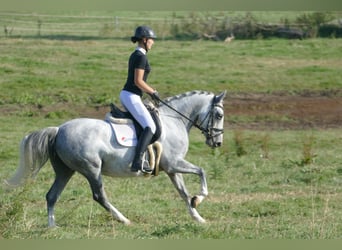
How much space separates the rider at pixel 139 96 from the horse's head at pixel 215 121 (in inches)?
36.6

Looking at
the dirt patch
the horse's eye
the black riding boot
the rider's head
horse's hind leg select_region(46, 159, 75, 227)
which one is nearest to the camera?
the rider's head

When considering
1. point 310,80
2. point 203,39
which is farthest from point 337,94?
point 203,39

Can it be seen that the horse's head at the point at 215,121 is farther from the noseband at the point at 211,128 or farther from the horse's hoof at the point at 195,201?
the horse's hoof at the point at 195,201

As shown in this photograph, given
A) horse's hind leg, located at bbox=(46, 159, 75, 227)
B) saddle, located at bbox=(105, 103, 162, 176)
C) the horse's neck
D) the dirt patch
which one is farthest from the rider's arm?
the dirt patch

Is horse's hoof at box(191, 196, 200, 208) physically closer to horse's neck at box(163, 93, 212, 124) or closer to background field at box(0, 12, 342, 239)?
background field at box(0, 12, 342, 239)

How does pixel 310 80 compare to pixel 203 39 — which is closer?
pixel 310 80

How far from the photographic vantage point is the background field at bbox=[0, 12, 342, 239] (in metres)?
7.50

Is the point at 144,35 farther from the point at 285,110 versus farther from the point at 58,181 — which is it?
the point at 285,110

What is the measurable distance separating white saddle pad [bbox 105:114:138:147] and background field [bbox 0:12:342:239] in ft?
2.77

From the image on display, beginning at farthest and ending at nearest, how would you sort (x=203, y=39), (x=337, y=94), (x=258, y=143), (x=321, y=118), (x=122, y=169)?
1. (x=203, y=39)
2. (x=337, y=94)
3. (x=321, y=118)
4. (x=258, y=143)
5. (x=122, y=169)

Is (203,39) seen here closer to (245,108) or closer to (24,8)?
(245,108)

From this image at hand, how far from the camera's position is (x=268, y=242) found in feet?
5.16

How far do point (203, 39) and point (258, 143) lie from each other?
12341 mm

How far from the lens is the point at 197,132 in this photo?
18.5m
